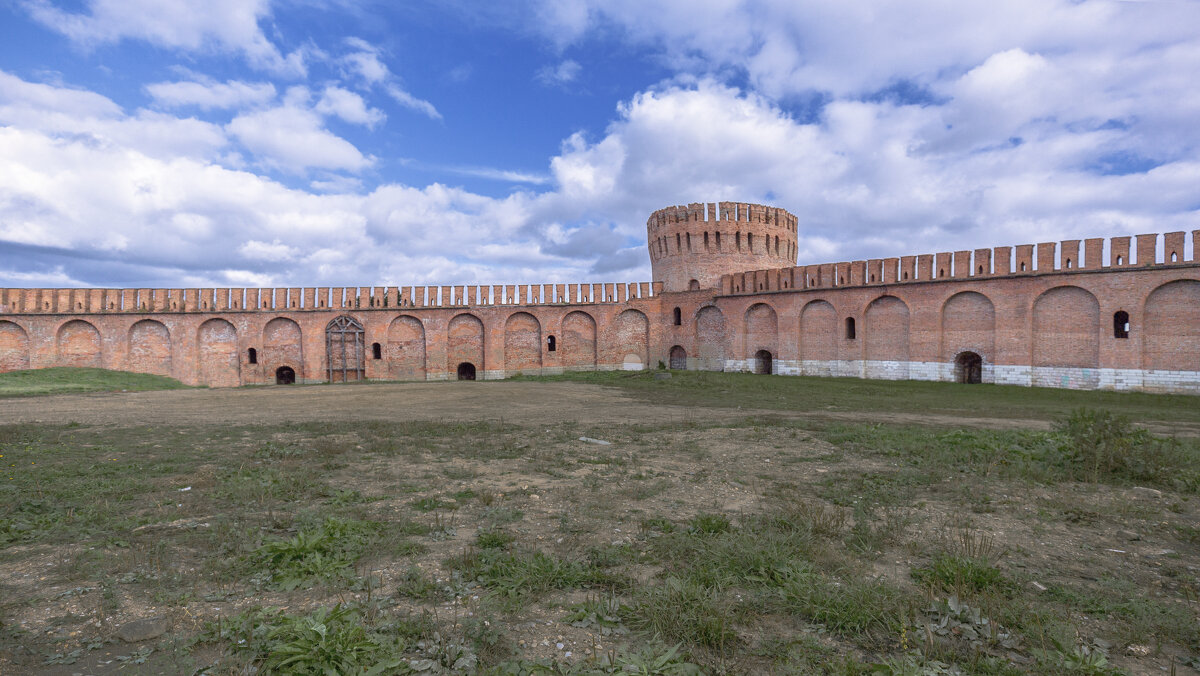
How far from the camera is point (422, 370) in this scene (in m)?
28.9

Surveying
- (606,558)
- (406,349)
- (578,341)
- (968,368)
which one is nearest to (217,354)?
(406,349)

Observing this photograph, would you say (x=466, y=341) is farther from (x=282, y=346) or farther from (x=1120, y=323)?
(x=1120, y=323)

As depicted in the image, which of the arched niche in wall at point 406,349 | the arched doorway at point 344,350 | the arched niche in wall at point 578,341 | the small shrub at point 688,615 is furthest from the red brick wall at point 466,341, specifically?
the small shrub at point 688,615

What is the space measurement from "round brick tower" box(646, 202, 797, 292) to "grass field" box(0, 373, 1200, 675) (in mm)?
24055

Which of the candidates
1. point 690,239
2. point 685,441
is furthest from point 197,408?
point 690,239

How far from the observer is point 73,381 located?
22.5 metres

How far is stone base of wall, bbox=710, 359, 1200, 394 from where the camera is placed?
17.4 metres

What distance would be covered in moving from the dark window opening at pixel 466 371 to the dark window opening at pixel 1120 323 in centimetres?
2743

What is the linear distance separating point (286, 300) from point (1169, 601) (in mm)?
32720

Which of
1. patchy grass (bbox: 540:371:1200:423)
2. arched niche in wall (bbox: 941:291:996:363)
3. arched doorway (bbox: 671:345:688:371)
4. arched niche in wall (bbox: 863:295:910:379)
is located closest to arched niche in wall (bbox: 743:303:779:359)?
arched doorway (bbox: 671:345:688:371)

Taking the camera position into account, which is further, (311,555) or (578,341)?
(578,341)

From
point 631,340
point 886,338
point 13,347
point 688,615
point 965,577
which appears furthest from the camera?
point 631,340

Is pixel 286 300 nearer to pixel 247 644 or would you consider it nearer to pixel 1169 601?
pixel 247 644

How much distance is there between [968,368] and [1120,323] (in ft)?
15.7
